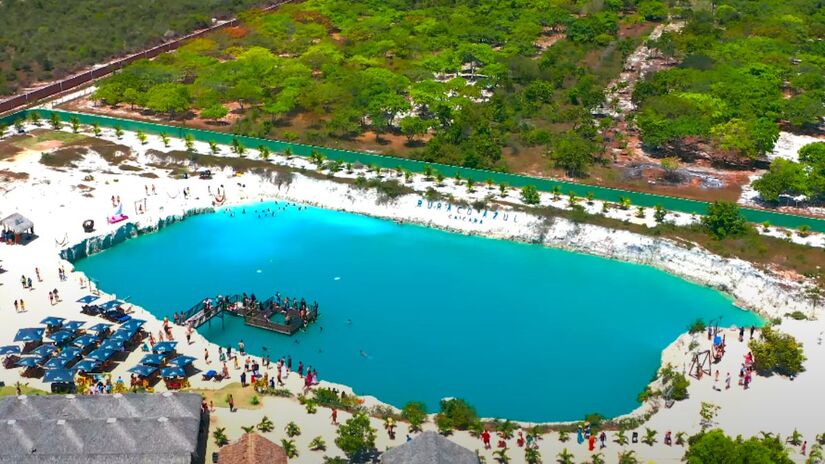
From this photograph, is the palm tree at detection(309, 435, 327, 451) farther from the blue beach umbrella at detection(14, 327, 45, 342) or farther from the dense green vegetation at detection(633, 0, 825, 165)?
the dense green vegetation at detection(633, 0, 825, 165)

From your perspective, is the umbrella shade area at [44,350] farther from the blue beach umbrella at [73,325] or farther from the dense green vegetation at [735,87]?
the dense green vegetation at [735,87]

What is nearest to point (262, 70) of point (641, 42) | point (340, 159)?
point (340, 159)

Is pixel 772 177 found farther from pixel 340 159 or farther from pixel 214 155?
pixel 214 155

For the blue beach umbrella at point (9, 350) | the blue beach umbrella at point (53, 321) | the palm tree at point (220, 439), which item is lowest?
the palm tree at point (220, 439)

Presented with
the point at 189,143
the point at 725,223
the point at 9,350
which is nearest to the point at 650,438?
the point at 725,223

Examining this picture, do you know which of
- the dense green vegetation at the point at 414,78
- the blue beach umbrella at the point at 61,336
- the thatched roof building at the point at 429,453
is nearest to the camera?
the thatched roof building at the point at 429,453

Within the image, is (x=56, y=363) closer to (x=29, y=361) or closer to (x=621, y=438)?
(x=29, y=361)

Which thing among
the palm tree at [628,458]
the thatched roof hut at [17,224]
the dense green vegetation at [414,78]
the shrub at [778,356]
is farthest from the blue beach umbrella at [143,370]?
the dense green vegetation at [414,78]
